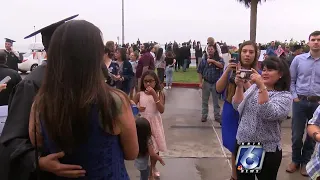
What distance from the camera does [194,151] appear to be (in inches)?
233

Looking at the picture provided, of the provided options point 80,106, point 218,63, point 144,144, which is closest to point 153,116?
point 144,144

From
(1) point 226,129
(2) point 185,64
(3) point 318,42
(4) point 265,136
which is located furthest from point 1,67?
(2) point 185,64

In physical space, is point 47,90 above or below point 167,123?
above

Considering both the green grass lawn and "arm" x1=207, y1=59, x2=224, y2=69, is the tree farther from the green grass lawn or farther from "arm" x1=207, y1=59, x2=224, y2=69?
"arm" x1=207, y1=59, x2=224, y2=69

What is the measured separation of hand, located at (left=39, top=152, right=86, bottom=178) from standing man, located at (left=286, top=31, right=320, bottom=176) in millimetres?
3714

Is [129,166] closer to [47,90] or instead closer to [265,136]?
[265,136]

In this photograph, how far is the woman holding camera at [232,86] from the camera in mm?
3812

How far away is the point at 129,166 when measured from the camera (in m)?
5.27

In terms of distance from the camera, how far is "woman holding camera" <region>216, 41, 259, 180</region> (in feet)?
12.5

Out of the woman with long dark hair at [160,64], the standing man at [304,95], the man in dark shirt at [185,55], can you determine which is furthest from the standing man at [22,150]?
the man in dark shirt at [185,55]

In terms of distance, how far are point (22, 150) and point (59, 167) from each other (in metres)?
0.22

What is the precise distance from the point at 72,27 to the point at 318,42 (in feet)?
12.6

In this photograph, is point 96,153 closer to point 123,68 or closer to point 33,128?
point 33,128

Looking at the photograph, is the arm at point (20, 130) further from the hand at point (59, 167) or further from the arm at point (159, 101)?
the arm at point (159, 101)
